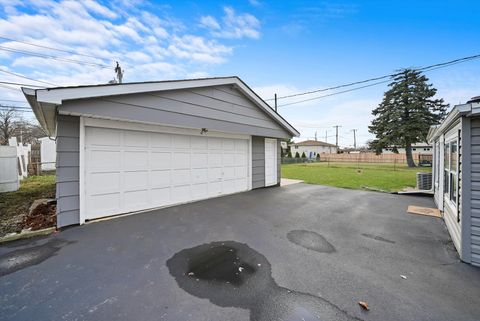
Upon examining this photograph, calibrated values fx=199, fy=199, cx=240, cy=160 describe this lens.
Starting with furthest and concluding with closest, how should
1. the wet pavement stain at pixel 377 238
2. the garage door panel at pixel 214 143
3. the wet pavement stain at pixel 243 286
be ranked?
the garage door panel at pixel 214 143 → the wet pavement stain at pixel 377 238 → the wet pavement stain at pixel 243 286

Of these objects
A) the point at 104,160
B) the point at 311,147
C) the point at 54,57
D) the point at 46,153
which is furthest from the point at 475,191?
the point at 311,147

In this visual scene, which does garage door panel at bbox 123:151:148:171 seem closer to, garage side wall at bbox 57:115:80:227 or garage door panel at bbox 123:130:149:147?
garage door panel at bbox 123:130:149:147

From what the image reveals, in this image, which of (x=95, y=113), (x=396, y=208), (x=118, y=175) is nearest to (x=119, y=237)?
(x=118, y=175)

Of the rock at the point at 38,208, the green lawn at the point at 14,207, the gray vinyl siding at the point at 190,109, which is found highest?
the gray vinyl siding at the point at 190,109

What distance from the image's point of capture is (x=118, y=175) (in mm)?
4922

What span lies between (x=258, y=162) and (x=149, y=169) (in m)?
4.77

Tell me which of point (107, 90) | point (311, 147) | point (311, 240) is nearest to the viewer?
point (311, 240)

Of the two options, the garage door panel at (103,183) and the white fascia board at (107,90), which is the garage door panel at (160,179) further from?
the white fascia board at (107,90)

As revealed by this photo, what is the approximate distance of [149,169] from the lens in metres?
5.49

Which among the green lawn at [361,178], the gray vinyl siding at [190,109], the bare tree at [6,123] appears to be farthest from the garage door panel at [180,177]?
the bare tree at [6,123]

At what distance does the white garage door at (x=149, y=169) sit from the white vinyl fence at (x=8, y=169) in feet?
22.8

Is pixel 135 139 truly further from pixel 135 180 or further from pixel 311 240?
pixel 311 240

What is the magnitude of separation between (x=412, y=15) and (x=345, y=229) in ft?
31.5

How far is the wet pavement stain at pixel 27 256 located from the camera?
2.77m
